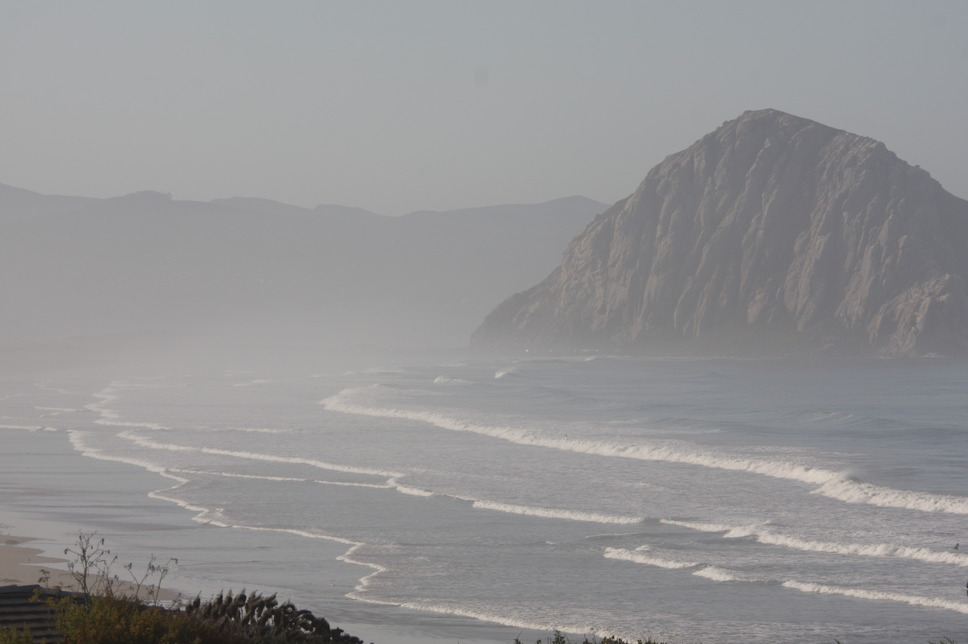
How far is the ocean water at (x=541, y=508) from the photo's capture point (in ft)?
52.5

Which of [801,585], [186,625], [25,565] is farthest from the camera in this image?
[25,565]

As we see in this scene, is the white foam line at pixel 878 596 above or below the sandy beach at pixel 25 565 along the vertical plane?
above

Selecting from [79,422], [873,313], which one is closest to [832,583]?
[79,422]

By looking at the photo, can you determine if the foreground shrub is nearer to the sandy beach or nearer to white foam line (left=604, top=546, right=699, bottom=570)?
the sandy beach

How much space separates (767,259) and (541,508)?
123 m

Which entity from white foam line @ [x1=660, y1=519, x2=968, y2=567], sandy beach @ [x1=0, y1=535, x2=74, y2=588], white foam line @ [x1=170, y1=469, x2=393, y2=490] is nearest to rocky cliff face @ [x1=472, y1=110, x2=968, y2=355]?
white foam line @ [x1=170, y1=469, x2=393, y2=490]

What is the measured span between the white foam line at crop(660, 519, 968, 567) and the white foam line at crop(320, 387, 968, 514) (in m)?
3.95

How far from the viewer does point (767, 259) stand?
14212 centimetres

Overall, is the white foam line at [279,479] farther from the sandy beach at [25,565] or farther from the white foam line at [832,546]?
the white foam line at [832,546]

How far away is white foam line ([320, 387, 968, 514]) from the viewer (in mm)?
23844

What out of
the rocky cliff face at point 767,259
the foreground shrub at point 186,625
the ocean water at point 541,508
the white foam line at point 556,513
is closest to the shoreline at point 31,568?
the ocean water at point 541,508

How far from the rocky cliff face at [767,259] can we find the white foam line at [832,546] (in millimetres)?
103968

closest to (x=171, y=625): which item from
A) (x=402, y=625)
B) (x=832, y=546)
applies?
(x=402, y=625)

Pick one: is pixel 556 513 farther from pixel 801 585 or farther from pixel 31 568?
pixel 31 568
